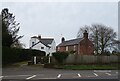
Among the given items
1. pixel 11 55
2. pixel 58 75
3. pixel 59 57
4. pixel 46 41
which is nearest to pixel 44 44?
pixel 46 41

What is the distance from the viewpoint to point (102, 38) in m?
84.6

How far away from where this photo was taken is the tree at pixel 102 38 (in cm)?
8425

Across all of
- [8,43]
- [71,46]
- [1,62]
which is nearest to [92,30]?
[71,46]

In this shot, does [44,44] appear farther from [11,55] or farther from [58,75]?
[58,75]

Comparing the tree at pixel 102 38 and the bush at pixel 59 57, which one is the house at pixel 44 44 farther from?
the bush at pixel 59 57

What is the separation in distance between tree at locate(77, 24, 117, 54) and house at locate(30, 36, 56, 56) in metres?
23.9

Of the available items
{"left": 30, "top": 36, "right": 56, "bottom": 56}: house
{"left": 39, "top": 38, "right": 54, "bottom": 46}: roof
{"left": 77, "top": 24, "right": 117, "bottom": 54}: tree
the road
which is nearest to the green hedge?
the road

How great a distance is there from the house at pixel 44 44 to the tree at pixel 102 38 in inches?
942

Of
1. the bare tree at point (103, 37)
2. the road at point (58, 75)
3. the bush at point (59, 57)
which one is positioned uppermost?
the bare tree at point (103, 37)

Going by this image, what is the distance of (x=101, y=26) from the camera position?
88188 millimetres

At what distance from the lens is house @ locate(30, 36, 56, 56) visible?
10838 centimetres

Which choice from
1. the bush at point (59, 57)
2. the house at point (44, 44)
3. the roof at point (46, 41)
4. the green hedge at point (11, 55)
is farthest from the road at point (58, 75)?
the roof at point (46, 41)

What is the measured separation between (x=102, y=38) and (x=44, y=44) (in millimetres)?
31163

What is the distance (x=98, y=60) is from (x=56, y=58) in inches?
420
